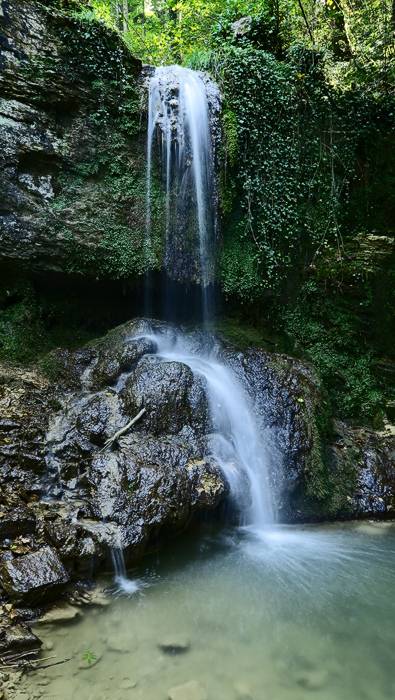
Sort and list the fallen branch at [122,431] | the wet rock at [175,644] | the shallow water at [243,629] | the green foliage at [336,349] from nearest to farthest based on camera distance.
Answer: the shallow water at [243,629] < the wet rock at [175,644] < the fallen branch at [122,431] < the green foliage at [336,349]

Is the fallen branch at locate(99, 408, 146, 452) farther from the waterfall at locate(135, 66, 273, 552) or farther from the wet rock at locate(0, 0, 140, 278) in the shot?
the wet rock at locate(0, 0, 140, 278)

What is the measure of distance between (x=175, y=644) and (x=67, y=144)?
625 cm

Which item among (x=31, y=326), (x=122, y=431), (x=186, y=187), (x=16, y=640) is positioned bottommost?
(x=16, y=640)

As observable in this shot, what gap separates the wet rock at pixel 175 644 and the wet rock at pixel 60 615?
2.23 feet

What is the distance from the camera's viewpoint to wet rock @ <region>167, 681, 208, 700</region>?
2613mm

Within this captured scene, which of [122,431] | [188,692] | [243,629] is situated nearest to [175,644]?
[188,692]

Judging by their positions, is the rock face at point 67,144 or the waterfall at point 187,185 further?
the waterfall at point 187,185

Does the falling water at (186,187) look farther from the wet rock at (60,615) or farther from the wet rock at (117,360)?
the wet rock at (60,615)

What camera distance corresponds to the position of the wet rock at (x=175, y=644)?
300 centimetres

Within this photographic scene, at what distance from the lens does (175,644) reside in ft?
10.0

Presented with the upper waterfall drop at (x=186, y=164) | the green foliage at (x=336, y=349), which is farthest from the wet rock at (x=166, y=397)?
the green foliage at (x=336, y=349)

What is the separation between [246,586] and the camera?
12.6 feet

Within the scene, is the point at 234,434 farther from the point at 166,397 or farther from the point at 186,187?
the point at 186,187

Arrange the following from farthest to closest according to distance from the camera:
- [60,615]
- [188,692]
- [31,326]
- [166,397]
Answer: [31,326] < [166,397] < [60,615] < [188,692]
